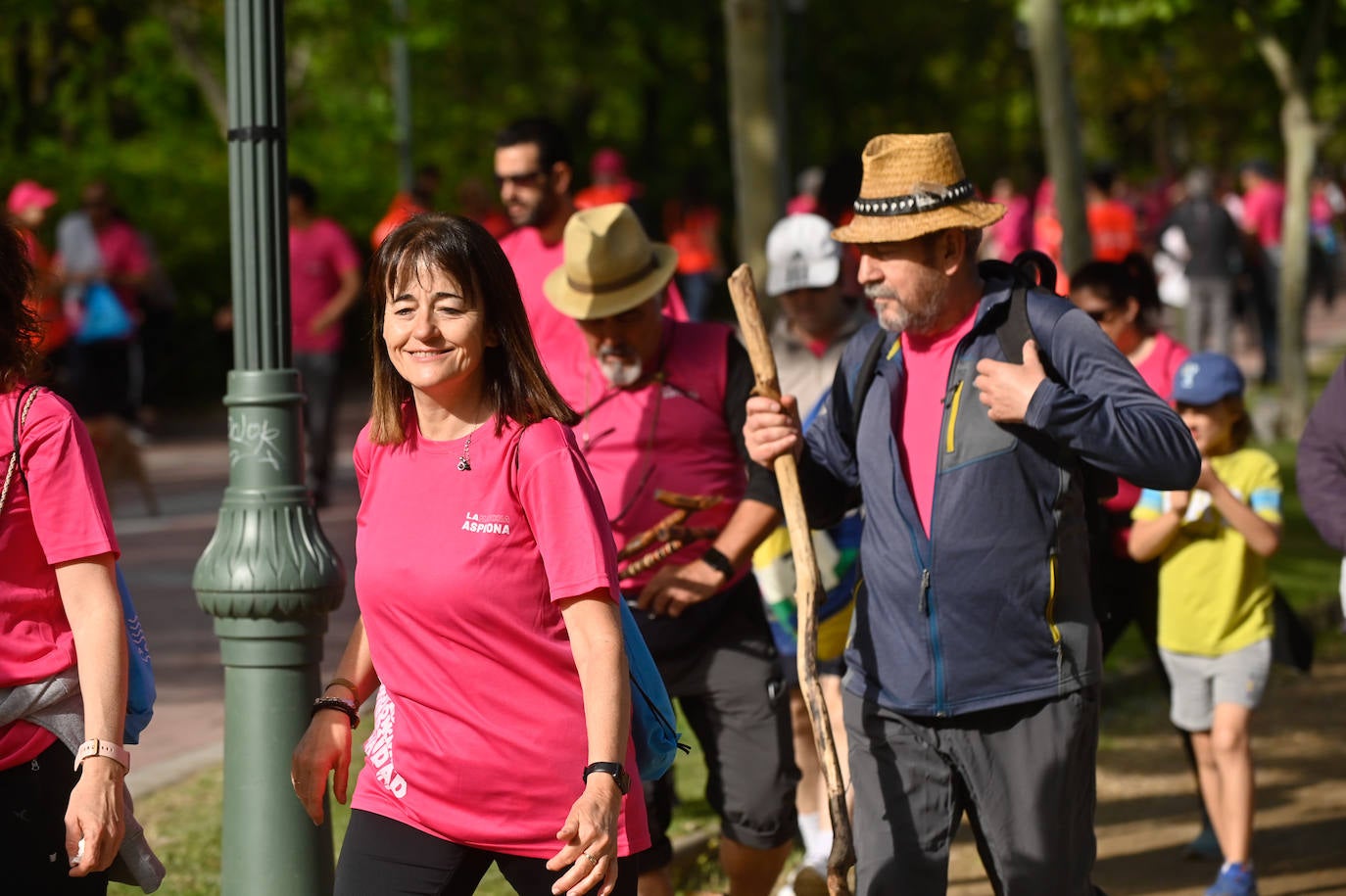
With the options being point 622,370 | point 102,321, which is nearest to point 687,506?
point 622,370

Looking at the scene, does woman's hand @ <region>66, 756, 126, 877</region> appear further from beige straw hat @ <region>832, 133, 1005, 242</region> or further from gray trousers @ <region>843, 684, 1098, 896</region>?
beige straw hat @ <region>832, 133, 1005, 242</region>

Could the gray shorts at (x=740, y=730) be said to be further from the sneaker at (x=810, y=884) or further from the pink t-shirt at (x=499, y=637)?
the pink t-shirt at (x=499, y=637)

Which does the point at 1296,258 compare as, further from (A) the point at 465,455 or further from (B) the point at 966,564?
(A) the point at 465,455

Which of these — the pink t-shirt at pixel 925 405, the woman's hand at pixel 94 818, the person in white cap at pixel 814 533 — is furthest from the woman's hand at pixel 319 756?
the person in white cap at pixel 814 533

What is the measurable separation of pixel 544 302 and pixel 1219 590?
230 cm

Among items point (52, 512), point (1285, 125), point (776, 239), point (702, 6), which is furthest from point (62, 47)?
point (52, 512)

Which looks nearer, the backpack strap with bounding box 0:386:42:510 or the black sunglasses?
the backpack strap with bounding box 0:386:42:510

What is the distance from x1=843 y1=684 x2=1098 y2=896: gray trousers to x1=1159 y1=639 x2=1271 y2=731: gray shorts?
7.18ft

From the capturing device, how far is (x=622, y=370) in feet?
17.3

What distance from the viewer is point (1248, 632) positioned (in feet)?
20.8

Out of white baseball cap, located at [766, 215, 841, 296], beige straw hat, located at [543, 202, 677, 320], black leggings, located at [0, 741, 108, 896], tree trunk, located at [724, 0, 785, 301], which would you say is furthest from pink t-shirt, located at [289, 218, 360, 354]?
black leggings, located at [0, 741, 108, 896]

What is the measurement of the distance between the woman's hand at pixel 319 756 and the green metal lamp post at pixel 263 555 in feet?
3.81

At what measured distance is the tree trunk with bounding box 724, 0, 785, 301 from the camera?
37.8 feet

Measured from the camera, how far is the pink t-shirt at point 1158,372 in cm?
661
